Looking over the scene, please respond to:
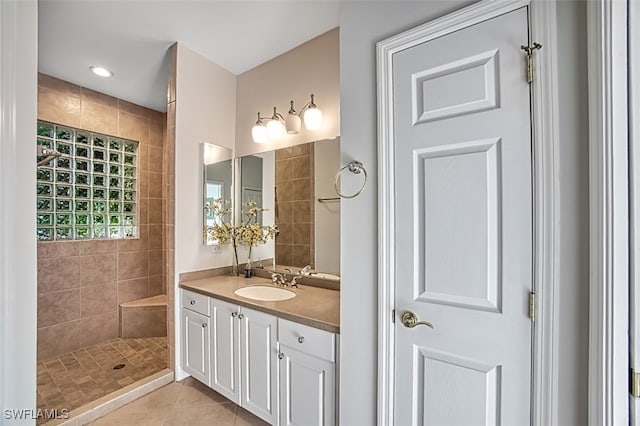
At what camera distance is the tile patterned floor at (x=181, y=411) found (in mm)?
1789

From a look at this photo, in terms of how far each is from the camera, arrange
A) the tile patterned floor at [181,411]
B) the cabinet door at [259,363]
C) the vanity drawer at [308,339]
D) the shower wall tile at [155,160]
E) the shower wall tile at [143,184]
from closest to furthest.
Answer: the vanity drawer at [308,339] → the cabinet door at [259,363] → the tile patterned floor at [181,411] → the shower wall tile at [143,184] → the shower wall tile at [155,160]

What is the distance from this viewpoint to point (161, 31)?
207cm

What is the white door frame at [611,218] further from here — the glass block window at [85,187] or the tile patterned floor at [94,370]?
the glass block window at [85,187]

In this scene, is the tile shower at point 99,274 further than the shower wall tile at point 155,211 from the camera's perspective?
No

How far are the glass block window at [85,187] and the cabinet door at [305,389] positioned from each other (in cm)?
280

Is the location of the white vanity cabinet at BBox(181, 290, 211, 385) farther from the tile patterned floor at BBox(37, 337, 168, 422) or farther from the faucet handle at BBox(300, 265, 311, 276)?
the faucet handle at BBox(300, 265, 311, 276)

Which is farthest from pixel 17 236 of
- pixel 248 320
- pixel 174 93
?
pixel 174 93

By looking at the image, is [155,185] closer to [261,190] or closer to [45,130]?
[45,130]

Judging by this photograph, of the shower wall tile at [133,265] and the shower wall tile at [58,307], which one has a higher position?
the shower wall tile at [133,265]

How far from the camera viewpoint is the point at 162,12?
6.13 ft

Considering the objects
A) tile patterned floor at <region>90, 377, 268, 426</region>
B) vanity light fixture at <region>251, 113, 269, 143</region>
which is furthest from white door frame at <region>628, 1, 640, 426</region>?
vanity light fixture at <region>251, 113, 269, 143</region>

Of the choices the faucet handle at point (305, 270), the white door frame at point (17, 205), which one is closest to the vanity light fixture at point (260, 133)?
the faucet handle at point (305, 270)

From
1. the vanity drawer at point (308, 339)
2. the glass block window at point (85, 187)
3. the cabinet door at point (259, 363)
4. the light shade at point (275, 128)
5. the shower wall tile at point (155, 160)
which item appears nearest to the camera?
the vanity drawer at point (308, 339)

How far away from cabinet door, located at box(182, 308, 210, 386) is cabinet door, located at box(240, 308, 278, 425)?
0.43 meters
